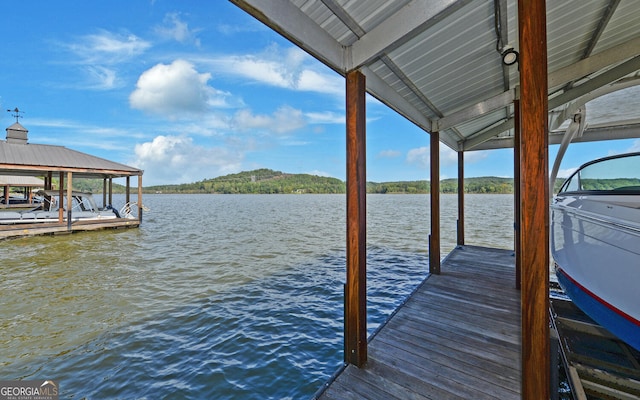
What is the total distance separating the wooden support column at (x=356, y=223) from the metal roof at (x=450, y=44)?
1.08ft

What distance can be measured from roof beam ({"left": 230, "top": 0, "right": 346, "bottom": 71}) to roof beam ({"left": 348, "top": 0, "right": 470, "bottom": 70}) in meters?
0.19

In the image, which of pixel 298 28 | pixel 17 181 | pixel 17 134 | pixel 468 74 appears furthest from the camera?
pixel 17 181

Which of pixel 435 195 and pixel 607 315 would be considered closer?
pixel 607 315

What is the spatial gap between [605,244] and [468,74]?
2369mm

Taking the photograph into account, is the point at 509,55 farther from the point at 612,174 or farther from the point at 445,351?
the point at 445,351

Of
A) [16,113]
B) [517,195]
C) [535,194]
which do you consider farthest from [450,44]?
[16,113]

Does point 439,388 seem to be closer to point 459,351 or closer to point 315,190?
point 459,351

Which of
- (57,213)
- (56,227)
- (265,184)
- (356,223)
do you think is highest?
(265,184)

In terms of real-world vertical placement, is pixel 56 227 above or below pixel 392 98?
below

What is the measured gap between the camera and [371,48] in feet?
7.20

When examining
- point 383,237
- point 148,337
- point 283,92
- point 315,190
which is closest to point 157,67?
point 283,92

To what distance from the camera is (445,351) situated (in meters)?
2.54

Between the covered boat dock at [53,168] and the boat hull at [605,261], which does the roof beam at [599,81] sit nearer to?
the boat hull at [605,261]

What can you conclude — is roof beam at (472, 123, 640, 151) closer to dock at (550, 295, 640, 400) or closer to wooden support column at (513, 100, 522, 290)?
wooden support column at (513, 100, 522, 290)
